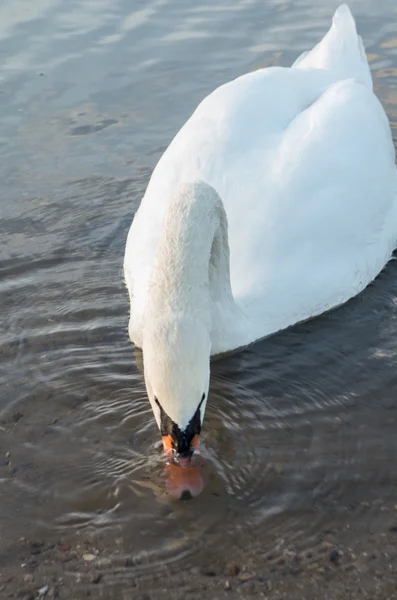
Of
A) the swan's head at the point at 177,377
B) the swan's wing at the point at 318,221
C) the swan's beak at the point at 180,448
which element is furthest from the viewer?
the swan's wing at the point at 318,221

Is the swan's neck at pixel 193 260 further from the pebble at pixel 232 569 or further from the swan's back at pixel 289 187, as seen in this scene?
the pebble at pixel 232 569

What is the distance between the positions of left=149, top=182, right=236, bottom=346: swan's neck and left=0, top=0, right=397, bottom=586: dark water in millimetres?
648

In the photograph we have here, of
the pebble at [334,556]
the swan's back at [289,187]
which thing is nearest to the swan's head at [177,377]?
the pebble at [334,556]

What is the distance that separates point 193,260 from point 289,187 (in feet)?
4.96

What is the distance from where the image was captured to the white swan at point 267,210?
5.80 metres

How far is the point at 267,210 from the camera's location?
660cm

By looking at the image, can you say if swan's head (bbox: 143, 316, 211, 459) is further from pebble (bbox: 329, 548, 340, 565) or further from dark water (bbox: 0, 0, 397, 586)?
pebble (bbox: 329, 548, 340, 565)

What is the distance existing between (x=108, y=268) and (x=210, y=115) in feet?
4.41

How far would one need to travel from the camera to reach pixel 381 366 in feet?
20.8

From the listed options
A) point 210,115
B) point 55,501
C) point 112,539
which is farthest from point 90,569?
point 210,115

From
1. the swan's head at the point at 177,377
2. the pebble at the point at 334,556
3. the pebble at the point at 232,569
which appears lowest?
the pebble at the point at 334,556

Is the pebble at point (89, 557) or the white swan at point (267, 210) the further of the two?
the white swan at point (267, 210)

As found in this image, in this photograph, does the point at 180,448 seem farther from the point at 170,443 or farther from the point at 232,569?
the point at 232,569

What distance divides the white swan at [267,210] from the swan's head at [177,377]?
188mm
